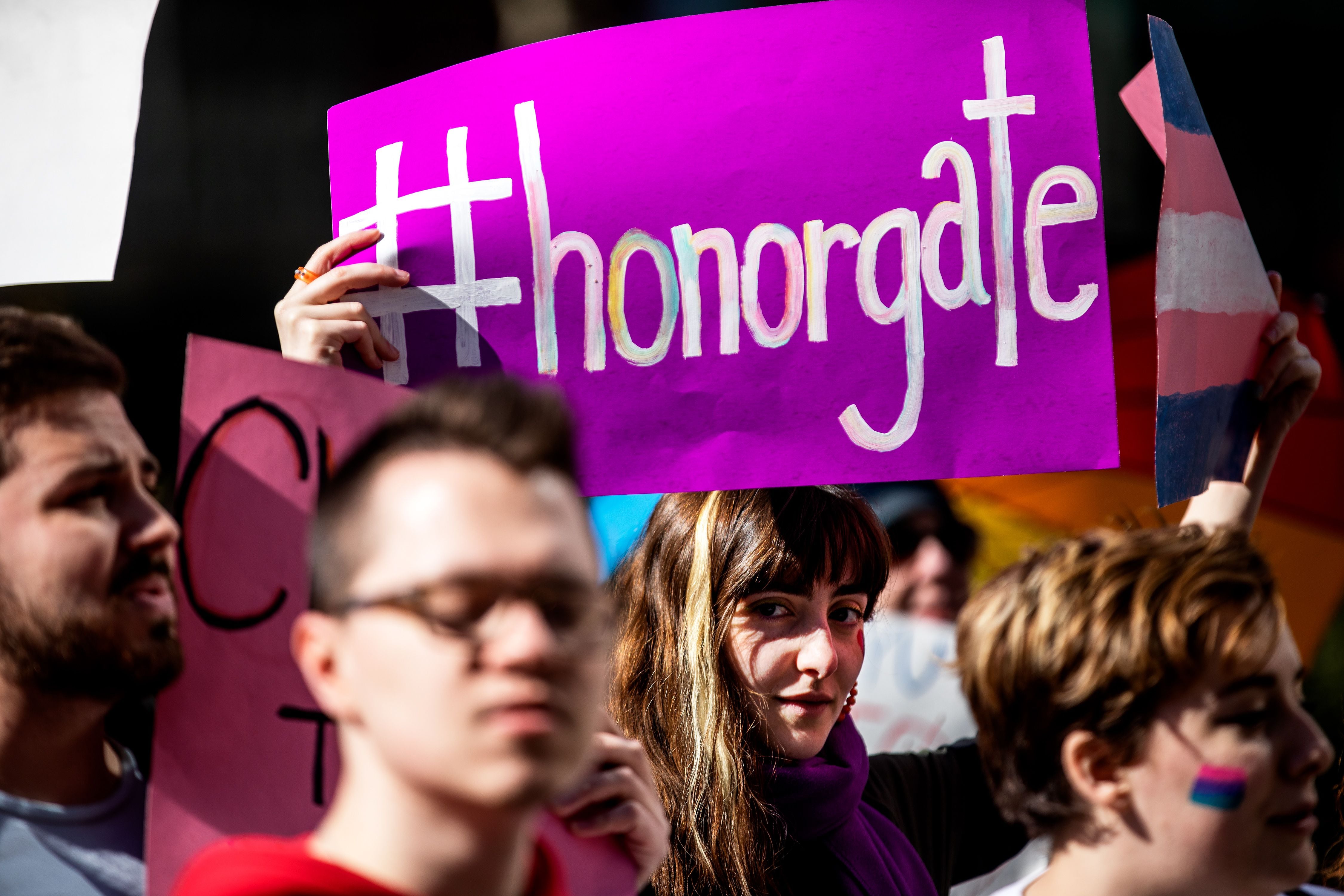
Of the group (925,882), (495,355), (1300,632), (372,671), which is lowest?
(925,882)

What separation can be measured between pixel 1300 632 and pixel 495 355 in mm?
2167

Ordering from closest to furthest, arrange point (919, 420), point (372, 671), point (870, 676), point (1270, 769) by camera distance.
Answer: point (372, 671) → point (1270, 769) → point (919, 420) → point (870, 676)

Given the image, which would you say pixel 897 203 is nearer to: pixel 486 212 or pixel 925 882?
pixel 486 212

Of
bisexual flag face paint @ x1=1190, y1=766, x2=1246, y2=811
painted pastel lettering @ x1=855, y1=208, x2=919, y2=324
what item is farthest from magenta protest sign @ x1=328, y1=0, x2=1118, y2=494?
bisexual flag face paint @ x1=1190, y1=766, x2=1246, y2=811

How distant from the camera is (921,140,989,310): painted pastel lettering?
5.29 ft

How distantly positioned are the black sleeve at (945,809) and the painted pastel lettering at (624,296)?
1.01m

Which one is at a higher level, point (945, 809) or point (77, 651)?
point (77, 651)

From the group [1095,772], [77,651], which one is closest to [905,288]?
[1095,772]

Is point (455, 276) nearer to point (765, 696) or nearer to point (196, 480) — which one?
point (196, 480)

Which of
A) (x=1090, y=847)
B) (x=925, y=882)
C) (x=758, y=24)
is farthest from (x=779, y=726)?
A: (x=758, y=24)

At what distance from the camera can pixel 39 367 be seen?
3.92ft

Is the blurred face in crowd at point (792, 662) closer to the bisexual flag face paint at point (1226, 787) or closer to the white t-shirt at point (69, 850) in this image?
the bisexual flag face paint at point (1226, 787)

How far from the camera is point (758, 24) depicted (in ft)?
5.49

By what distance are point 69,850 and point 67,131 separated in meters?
1.01
